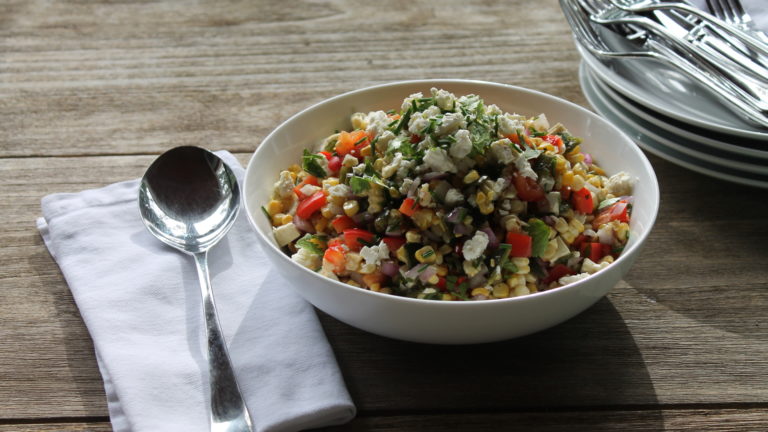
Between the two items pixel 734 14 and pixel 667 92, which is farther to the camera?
pixel 734 14

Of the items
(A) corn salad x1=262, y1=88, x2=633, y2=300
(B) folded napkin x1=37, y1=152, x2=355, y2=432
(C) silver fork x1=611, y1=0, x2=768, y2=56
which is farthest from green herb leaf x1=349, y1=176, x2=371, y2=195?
(C) silver fork x1=611, y1=0, x2=768, y2=56

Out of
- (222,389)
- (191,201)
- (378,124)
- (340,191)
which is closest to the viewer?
(222,389)

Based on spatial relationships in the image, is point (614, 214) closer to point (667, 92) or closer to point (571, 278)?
point (571, 278)

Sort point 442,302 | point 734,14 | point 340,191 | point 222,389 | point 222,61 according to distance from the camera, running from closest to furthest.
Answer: point 442,302 < point 222,389 < point 340,191 < point 734,14 < point 222,61

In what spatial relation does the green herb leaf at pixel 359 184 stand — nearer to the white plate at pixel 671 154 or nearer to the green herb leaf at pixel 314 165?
the green herb leaf at pixel 314 165

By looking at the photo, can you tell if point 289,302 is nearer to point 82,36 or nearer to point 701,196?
point 701,196

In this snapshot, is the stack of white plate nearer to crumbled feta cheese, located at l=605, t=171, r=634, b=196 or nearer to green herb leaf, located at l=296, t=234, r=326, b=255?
crumbled feta cheese, located at l=605, t=171, r=634, b=196

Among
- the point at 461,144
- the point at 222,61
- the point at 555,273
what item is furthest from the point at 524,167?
the point at 222,61
